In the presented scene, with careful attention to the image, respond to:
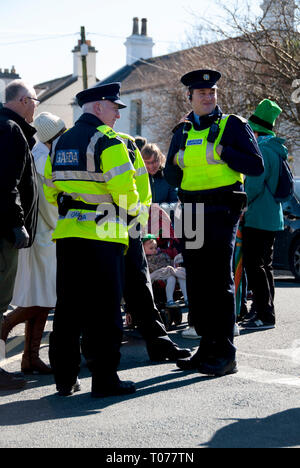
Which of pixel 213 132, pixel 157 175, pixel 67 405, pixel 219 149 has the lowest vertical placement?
pixel 67 405

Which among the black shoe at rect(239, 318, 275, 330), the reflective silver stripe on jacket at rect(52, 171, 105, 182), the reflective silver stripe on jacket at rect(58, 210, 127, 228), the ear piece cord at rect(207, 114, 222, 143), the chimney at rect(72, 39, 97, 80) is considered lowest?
the black shoe at rect(239, 318, 275, 330)

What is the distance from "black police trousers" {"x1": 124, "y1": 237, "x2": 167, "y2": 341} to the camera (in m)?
6.54

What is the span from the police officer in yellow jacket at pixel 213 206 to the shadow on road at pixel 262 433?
1.34 meters

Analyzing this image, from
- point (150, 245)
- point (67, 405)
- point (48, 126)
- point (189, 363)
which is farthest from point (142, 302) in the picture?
point (150, 245)

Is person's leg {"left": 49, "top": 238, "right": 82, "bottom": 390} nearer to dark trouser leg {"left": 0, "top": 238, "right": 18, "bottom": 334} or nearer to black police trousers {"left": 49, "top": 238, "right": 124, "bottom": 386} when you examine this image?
black police trousers {"left": 49, "top": 238, "right": 124, "bottom": 386}

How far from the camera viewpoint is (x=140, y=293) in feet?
21.6

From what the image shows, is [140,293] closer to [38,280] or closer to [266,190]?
[38,280]

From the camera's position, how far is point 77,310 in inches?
223

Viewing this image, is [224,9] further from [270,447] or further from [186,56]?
[270,447]

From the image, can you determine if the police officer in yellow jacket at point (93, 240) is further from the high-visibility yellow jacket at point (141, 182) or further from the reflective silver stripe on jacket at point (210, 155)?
the reflective silver stripe on jacket at point (210, 155)

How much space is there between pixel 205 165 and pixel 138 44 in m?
38.5

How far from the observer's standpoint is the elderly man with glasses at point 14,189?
5.60 m

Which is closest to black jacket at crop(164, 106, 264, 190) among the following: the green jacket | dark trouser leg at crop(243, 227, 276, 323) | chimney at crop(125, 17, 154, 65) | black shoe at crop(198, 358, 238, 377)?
black shoe at crop(198, 358, 238, 377)

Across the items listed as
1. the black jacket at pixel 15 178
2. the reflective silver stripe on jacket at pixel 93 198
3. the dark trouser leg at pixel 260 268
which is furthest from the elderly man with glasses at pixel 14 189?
the dark trouser leg at pixel 260 268
